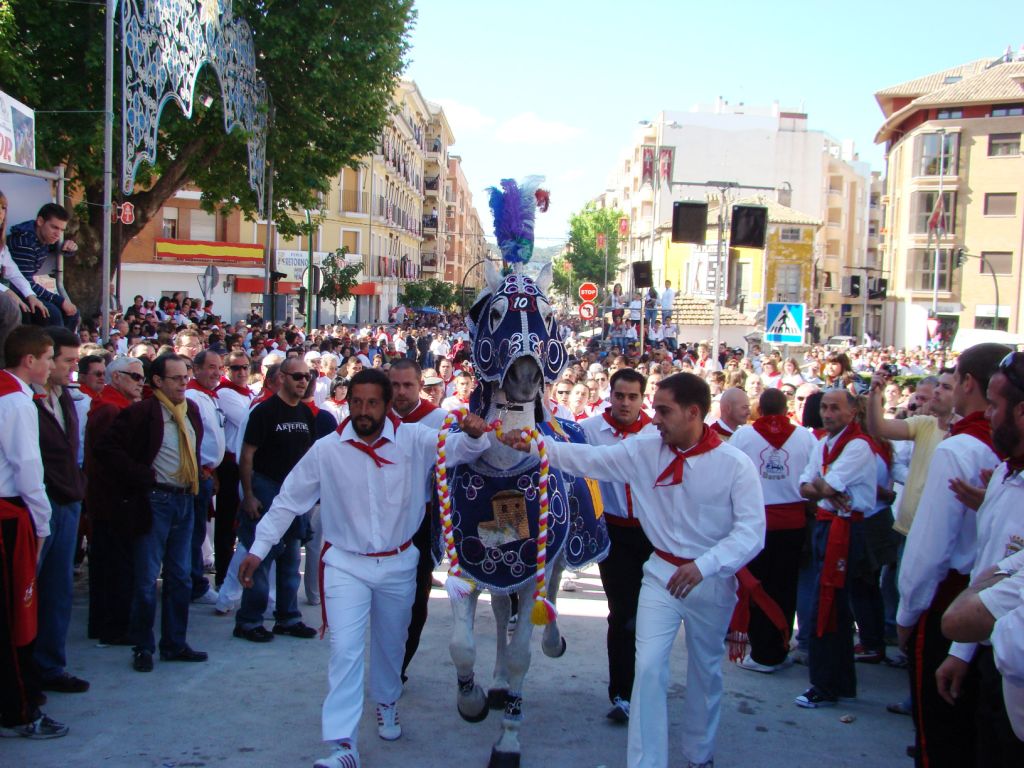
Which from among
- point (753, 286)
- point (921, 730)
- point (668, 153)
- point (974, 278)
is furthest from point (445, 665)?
point (974, 278)

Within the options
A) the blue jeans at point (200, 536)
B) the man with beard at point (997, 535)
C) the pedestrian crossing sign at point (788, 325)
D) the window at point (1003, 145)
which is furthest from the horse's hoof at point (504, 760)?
the window at point (1003, 145)

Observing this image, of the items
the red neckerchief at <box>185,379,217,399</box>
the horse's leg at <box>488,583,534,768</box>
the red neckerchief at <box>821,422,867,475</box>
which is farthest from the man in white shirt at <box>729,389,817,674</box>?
the red neckerchief at <box>185,379,217,399</box>

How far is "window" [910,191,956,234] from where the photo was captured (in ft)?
154

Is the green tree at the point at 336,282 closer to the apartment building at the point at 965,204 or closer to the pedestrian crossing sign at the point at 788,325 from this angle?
the pedestrian crossing sign at the point at 788,325

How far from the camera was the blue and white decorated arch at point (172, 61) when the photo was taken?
1320 cm

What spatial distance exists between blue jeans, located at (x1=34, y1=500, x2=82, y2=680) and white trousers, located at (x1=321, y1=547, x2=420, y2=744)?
1.64 m

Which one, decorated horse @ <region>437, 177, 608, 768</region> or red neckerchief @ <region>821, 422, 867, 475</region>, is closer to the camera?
decorated horse @ <region>437, 177, 608, 768</region>

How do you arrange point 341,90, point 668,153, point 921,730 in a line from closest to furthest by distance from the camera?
point 921,730 → point 341,90 → point 668,153

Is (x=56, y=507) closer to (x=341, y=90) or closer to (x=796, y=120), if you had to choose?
(x=341, y=90)

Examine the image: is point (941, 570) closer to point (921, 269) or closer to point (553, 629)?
point (553, 629)

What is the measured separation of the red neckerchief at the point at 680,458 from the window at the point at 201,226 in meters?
43.0

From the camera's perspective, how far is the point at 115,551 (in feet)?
21.9

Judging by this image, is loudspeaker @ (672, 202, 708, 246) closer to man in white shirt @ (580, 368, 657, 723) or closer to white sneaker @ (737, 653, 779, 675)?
white sneaker @ (737, 653, 779, 675)

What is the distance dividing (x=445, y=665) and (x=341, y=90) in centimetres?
1812
